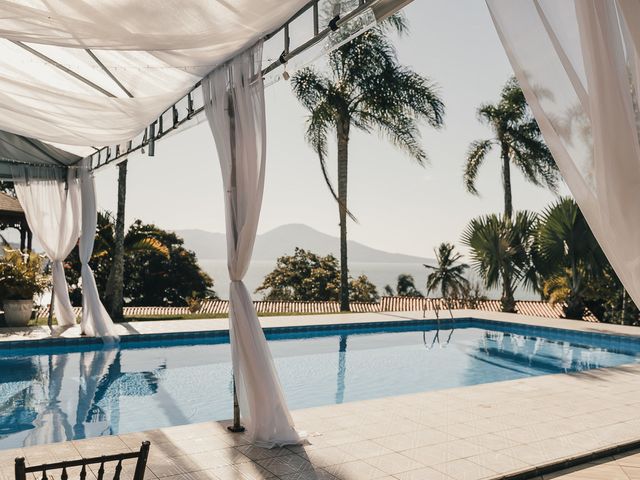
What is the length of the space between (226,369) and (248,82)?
4.92 meters

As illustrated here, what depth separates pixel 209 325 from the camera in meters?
10.8

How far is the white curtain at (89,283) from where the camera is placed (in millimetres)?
8711

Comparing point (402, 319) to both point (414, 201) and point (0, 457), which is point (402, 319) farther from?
point (414, 201)

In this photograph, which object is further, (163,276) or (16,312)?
(163,276)

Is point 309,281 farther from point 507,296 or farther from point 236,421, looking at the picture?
point 236,421

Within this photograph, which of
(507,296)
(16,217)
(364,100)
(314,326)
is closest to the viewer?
(314,326)

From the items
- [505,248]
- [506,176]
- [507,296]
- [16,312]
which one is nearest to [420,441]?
[16,312]

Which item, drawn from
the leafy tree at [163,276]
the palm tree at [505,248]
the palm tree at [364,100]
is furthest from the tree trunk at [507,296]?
the leafy tree at [163,276]

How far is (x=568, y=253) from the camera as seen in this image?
1225cm

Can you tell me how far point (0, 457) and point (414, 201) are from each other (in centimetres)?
6662

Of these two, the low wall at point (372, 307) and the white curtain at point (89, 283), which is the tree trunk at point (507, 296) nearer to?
the low wall at point (372, 307)

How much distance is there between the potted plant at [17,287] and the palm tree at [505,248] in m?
9.54

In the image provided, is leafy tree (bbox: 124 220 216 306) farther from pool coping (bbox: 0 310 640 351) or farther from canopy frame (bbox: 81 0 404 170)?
canopy frame (bbox: 81 0 404 170)

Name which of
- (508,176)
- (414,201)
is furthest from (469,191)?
(414,201)
